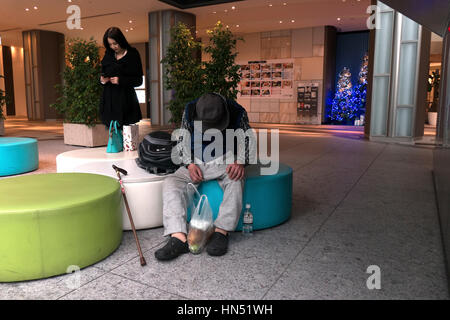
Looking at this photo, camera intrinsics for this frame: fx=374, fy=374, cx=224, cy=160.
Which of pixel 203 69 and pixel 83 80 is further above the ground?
pixel 203 69

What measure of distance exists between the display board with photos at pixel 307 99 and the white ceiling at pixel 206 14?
2391mm

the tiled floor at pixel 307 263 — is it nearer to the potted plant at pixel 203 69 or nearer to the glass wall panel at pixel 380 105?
the potted plant at pixel 203 69

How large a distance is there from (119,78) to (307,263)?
9.63 ft

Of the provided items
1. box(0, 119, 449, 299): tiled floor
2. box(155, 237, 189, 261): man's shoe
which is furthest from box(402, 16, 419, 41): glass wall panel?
box(155, 237, 189, 261): man's shoe

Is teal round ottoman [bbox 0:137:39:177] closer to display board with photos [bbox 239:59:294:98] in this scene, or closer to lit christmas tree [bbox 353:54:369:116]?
display board with photos [bbox 239:59:294:98]

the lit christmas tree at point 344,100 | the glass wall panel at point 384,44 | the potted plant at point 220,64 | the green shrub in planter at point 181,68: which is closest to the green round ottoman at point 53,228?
the potted plant at point 220,64

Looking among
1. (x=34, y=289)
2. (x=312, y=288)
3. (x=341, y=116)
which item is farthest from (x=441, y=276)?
(x=341, y=116)

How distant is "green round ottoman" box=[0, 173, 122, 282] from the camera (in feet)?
6.15

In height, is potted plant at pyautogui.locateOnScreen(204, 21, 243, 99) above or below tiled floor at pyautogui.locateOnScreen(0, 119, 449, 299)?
above

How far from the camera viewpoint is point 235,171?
2480 millimetres

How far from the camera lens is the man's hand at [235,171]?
8.14ft

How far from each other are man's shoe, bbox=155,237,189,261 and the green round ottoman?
1.07 ft

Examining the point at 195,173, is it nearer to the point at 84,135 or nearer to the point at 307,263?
the point at 307,263

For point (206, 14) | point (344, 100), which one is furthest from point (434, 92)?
point (206, 14)
